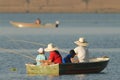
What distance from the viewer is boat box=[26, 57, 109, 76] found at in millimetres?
33781

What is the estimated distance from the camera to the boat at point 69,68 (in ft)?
111

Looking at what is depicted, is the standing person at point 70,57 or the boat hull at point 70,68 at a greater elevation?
the standing person at point 70,57

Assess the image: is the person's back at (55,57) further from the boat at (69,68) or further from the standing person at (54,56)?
the boat at (69,68)

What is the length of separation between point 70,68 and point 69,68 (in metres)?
0.05

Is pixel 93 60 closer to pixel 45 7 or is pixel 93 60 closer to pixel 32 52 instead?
pixel 32 52

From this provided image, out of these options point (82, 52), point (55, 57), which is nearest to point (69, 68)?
point (55, 57)

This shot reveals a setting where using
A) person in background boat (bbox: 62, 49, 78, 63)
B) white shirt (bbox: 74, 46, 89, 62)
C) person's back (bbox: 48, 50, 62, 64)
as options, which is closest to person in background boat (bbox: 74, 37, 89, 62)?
white shirt (bbox: 74, 46, 89, 62)

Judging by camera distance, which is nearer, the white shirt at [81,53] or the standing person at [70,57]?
the standing person at [70,57]

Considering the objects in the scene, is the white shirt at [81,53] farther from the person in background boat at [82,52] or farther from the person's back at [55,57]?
the person's back at [55,57]

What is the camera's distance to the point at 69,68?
33812mm

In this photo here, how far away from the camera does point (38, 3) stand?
196 meters

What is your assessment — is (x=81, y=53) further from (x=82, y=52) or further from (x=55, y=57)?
(x=55, y=57)

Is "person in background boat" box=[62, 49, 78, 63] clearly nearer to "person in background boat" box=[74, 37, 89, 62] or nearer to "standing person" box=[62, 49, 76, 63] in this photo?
"standing person" box=[62, 49, 76, 63]

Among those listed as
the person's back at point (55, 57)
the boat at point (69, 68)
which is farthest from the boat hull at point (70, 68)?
the person's back at point (55, 57)
